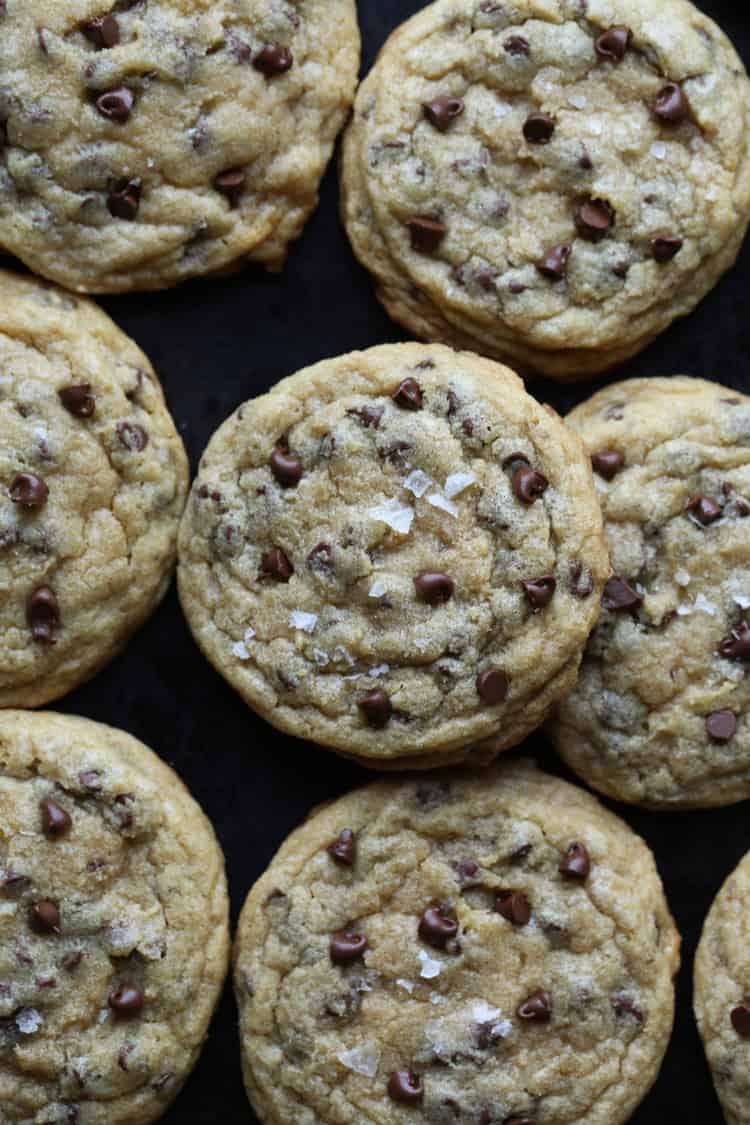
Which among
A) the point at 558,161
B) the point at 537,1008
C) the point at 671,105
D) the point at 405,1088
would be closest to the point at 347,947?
the point at 405,1088

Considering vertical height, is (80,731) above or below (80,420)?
below

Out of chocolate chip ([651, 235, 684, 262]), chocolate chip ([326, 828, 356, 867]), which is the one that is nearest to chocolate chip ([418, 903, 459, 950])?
chocolate chip ([326, 828, 356, 867])

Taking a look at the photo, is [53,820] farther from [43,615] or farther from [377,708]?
[377,708]

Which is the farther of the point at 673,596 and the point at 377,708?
the point at 673,596

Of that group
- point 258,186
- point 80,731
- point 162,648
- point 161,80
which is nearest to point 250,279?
point 258,186

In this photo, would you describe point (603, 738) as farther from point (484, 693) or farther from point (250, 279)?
point (250, 279)
